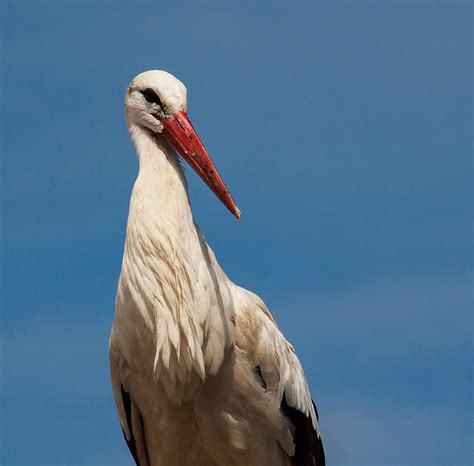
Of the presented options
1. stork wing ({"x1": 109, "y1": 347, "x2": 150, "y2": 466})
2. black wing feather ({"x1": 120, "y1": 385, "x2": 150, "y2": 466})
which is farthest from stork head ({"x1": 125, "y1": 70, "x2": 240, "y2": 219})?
black wing feather ({"x1": 120, "y1": 385, "x2": 150, "y2": 466})

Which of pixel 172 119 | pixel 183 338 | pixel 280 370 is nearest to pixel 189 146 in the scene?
pixel 172 119

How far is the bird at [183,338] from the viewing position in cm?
522

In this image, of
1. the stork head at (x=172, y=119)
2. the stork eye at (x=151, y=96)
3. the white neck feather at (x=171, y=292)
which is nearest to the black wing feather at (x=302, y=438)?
the white neck feather at (x=171, y=292)

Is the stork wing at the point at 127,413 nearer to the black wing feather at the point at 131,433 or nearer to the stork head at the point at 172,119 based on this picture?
the black wing feather at the point at 131,433

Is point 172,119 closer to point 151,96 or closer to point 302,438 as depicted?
point 151,96

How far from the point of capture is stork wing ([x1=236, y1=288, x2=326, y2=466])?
5.51 m

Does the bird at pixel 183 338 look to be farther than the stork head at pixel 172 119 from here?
No

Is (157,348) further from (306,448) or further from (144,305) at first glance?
(306,448)

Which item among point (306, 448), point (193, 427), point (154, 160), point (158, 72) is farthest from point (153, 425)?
point (158, 72)

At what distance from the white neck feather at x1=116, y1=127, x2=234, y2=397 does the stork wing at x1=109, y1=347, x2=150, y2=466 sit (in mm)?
274

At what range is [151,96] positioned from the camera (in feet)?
18.6

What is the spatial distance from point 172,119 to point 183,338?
1.27m

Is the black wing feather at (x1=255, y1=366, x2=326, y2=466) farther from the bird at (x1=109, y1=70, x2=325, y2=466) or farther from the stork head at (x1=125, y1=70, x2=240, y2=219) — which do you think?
the stork head at (x1=125, y1=70, x2=240, y2=219)

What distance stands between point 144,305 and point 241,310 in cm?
60
